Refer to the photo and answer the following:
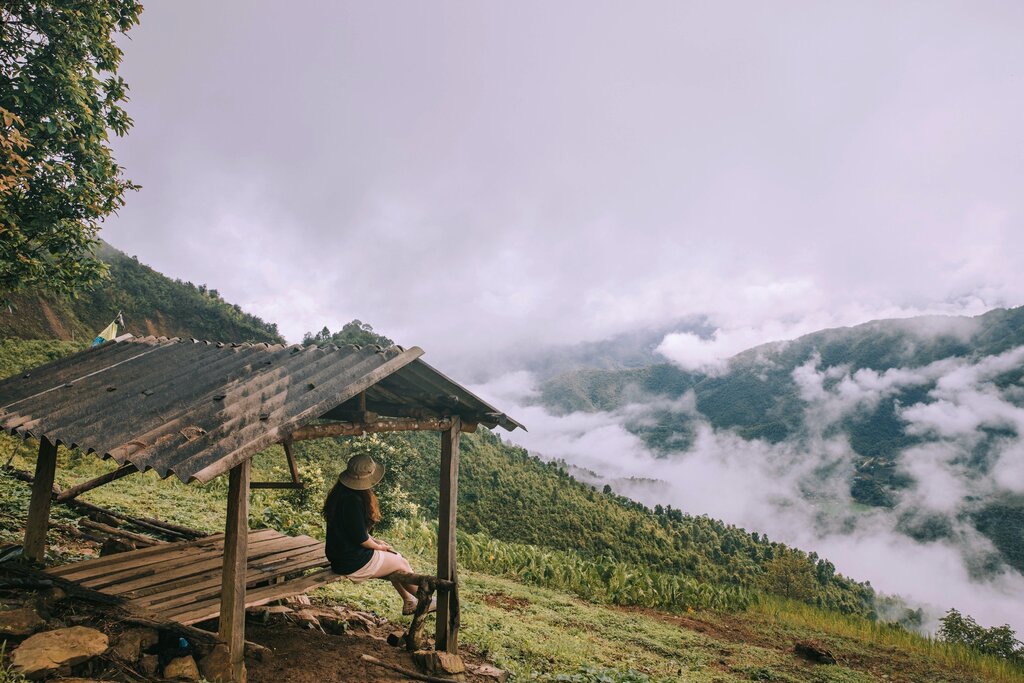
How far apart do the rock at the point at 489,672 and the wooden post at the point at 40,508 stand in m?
4.84

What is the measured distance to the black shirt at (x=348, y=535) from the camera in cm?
502

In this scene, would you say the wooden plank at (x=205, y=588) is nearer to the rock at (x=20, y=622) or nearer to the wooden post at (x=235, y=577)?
the rock at (x=20, y=622)

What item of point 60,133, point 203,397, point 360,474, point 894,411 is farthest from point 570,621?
point 894,411

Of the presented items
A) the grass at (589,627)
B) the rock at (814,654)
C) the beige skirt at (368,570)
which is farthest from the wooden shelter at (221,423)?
the rock at (814,654)

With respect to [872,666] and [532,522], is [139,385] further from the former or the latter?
[532,522]

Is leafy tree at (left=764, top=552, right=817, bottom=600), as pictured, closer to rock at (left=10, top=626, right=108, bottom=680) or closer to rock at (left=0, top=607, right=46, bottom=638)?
rock at (left=10, top=626, right=108, bottom=680)

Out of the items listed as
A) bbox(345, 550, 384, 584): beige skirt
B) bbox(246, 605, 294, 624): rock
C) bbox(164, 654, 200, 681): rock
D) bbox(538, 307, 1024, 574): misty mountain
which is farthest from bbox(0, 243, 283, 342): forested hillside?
bbox(538, 307, 1024, 574): misty mountain

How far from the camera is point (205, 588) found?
4812 mm

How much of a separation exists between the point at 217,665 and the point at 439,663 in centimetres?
196

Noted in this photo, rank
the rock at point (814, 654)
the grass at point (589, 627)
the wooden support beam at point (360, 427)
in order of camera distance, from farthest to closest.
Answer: the rock at point (814, 654) → the grass at point (589, 627) → the wooden support beam at point (360, 427)

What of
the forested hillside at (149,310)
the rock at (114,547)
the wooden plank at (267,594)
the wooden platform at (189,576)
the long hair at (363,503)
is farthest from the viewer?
the forested hillside at (149,310)

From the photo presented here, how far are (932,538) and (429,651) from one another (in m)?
90.7

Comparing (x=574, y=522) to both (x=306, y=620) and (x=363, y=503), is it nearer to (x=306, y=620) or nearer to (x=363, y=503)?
(x=306, y=620)

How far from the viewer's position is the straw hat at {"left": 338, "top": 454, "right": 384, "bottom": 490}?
198 inches
